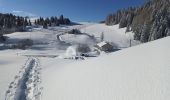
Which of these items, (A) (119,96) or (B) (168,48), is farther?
(B) (168,48)

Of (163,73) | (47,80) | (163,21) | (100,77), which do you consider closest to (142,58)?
(100,77)

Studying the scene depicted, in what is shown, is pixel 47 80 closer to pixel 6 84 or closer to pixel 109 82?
pixel 6 84

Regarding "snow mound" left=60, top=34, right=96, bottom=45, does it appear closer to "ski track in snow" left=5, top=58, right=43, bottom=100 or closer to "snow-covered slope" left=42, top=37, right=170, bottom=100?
"ski track in snow" left=5, top=58, right=43, bottom=100

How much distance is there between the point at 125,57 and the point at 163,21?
75626mm

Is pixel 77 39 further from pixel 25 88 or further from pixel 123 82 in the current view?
pixel 123 82

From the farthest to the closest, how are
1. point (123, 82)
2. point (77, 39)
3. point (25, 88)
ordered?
1. point (77, 39)
2. point (25, 88)
3. point (123, 82)

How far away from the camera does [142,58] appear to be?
72.1 feet

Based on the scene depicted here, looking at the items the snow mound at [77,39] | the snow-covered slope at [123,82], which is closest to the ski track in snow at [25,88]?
the snow-covered slope at [123,82]

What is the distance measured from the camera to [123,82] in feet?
57.7

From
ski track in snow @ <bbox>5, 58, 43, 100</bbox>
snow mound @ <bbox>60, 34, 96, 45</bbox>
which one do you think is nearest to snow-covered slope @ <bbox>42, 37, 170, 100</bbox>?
ski track in snow @ <bbox>5, 58, 43, 100</bbox>

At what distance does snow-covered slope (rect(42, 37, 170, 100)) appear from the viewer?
15180mm

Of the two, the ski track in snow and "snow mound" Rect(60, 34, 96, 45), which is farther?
"snow mound" Rect(60, 34, 96, 45)

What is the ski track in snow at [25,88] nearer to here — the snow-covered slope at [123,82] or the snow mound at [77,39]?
the snow-covered slope at [123,82]

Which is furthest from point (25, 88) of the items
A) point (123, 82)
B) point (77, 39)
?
point (77, 39)
